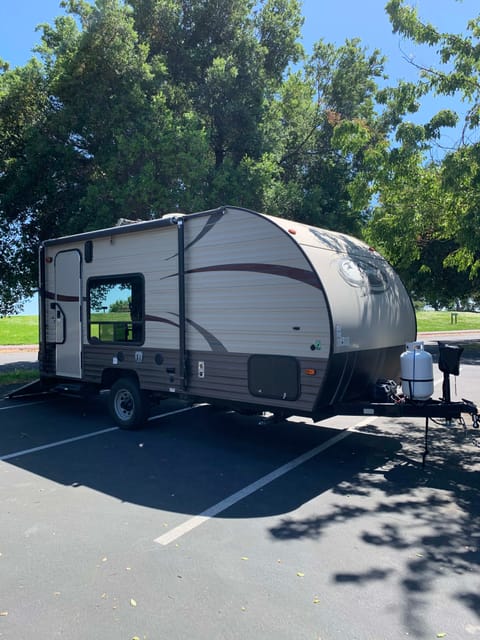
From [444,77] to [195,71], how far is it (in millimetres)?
10212

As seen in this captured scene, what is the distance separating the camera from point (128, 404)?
820 cm

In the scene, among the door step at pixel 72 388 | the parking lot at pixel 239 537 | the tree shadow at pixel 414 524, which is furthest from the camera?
the door step at pixel 72 388

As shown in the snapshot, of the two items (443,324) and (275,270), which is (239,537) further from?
(443,324)

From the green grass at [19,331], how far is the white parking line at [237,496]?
27114 millimetres

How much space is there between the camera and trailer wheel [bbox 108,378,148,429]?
25.8ft

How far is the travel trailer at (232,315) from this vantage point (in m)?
6.04

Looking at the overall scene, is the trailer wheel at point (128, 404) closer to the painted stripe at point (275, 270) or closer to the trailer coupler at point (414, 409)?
the painted stripe at point (275, 270)

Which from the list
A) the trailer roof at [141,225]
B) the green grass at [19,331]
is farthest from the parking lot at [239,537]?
the green grass at [19,331]

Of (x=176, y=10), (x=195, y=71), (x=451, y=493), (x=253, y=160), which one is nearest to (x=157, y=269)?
(x=451, y=493)

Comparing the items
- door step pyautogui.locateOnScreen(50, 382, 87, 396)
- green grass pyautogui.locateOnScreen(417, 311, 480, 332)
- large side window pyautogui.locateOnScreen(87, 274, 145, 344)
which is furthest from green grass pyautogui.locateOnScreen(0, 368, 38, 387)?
green grass pyautogui.locateOnScreen(417, 311, 480, 332)

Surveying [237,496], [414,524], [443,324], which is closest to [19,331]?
[237,496]

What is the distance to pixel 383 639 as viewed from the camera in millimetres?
3020

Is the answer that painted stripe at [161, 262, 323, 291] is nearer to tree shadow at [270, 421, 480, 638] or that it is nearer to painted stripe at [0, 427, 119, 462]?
tree shadow at [270, 421, 480, 638]

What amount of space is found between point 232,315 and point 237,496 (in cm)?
242
